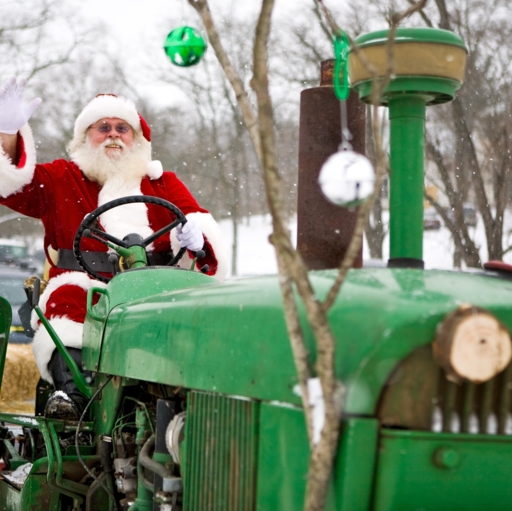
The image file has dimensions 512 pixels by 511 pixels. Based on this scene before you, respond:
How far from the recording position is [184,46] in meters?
2.42

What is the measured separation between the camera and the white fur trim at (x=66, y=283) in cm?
446

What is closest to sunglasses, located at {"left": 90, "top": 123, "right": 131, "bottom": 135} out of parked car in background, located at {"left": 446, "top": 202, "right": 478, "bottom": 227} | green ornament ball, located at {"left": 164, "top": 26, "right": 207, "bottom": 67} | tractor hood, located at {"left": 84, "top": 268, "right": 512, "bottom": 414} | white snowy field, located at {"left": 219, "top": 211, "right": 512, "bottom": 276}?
tractor hood, located at {"left": 84, "top": 268, "right": 512, "bottom": 414}

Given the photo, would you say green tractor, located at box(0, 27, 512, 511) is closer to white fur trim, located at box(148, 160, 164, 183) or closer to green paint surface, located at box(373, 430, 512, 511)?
green paint surface, located at box(373, 430, 512, 511)

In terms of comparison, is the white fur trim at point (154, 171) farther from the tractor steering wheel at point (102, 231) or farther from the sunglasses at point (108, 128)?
the tractor steering wheel at point (102, 231)

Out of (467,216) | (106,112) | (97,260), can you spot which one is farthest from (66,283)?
A: (467,216)

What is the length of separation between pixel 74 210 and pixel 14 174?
357 mm

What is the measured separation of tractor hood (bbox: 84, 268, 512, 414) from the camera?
5.77ft

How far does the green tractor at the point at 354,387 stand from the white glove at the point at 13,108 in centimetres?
186

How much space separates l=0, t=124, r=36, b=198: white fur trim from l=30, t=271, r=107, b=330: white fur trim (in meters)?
0.54

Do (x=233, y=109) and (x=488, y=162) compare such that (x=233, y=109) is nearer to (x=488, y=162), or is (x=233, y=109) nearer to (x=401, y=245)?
(x=488, y=162)

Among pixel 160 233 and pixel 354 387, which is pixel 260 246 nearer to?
pixel 160 233

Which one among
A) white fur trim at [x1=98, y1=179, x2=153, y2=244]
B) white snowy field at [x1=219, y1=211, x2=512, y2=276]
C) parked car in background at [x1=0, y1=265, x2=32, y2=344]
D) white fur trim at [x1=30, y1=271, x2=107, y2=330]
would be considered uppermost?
white snowy field at [x1=219, y1=211, x2=512, y2=276]

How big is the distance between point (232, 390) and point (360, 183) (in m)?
0.68

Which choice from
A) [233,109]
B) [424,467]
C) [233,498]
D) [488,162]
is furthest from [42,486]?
[233,109]
